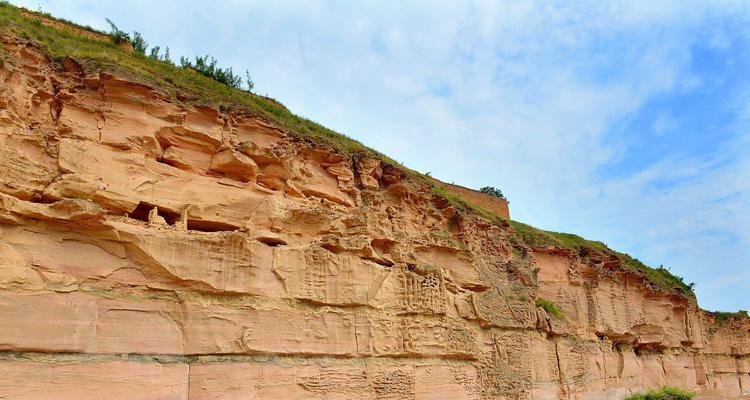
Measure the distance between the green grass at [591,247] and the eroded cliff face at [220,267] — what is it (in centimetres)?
305

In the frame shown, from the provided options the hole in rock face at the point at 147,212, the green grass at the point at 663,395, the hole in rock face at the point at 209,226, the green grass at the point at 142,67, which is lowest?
the green grass at the point at 663,395

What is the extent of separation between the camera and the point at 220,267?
29.1 ft

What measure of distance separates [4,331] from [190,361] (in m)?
2.40

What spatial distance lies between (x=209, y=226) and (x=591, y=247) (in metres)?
14.1

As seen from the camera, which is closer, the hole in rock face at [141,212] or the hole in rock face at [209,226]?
the hole in rock face at [141,212]

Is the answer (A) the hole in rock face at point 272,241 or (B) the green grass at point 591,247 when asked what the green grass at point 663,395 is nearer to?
(B) the green grass at point 591,247

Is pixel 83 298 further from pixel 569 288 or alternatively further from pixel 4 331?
pixel 569 288

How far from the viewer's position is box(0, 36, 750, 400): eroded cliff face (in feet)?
24.2

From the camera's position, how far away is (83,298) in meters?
7.47

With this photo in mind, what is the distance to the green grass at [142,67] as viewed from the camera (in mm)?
9078

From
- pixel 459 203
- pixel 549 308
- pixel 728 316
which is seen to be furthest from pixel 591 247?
pixel 728 316

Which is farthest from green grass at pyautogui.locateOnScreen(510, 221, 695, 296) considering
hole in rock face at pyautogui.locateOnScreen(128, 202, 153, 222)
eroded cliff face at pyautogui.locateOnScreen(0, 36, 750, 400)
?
hole in rock face at pyautogui.locateOnScreen(128, 202, 153, 222)

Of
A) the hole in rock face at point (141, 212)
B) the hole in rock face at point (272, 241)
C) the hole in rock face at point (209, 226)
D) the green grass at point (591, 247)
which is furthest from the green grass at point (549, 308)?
the hole in rock face at point (141, 212)

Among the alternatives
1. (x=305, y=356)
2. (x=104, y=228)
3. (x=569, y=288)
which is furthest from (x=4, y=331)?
(x=569, y=288)
